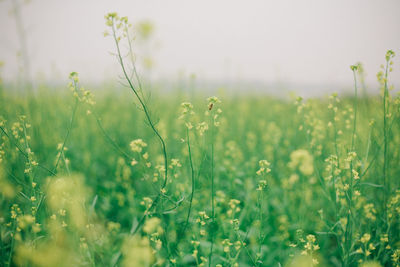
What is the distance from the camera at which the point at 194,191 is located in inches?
67.8

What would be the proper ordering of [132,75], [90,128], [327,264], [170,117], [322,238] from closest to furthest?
[132,75]
[327,264]
[322,238]
[90,128]
[170,117]

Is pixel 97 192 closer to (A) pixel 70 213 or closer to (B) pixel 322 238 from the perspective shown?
(A) pixel 70 213

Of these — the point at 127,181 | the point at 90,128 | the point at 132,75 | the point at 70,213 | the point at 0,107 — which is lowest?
the point at 127,181

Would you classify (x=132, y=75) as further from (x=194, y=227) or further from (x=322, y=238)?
(x=322, y=238)

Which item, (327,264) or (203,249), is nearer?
(203,249)

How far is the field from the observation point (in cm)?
153

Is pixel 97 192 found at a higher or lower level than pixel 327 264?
higher

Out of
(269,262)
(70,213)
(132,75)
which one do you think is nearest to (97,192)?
(70,213)

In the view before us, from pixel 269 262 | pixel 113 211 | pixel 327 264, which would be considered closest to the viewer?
pixel 269 262

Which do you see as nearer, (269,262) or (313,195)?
(269,262)

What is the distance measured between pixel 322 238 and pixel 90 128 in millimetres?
3107

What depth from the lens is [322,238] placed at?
223 centimetres

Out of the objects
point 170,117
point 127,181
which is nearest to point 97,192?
point 127,181

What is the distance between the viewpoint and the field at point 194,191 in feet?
5.02
